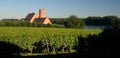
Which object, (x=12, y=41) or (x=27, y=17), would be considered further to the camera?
(x=27, y=17)

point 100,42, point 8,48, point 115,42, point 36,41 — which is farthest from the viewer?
point 36,41

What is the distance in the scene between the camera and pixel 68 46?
25.1m

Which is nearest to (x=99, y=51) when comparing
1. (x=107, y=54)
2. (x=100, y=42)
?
(x=100, y=42)

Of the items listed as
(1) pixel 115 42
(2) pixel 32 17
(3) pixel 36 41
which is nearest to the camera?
(1) pixel 115 42

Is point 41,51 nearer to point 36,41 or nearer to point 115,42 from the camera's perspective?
point 36,41

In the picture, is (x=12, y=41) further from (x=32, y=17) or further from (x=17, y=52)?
(x=32, y=17)

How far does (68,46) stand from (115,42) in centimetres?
1604

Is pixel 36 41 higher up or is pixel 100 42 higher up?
pixel 100 42

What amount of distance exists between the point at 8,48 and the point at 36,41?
335cm

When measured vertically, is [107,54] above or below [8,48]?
above

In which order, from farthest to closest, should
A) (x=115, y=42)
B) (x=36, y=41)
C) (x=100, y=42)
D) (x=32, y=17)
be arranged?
1. (x=32, y=17)
2. (x=36, y=41)
3. (x=100, y=42)
4. (x=115, y=42)

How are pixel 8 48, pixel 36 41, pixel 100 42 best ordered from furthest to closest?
pixel 36 41
pixel 8 48
pixel 100 42

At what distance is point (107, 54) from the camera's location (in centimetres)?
950

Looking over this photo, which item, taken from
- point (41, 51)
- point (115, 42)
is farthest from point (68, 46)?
point (115, 42)
